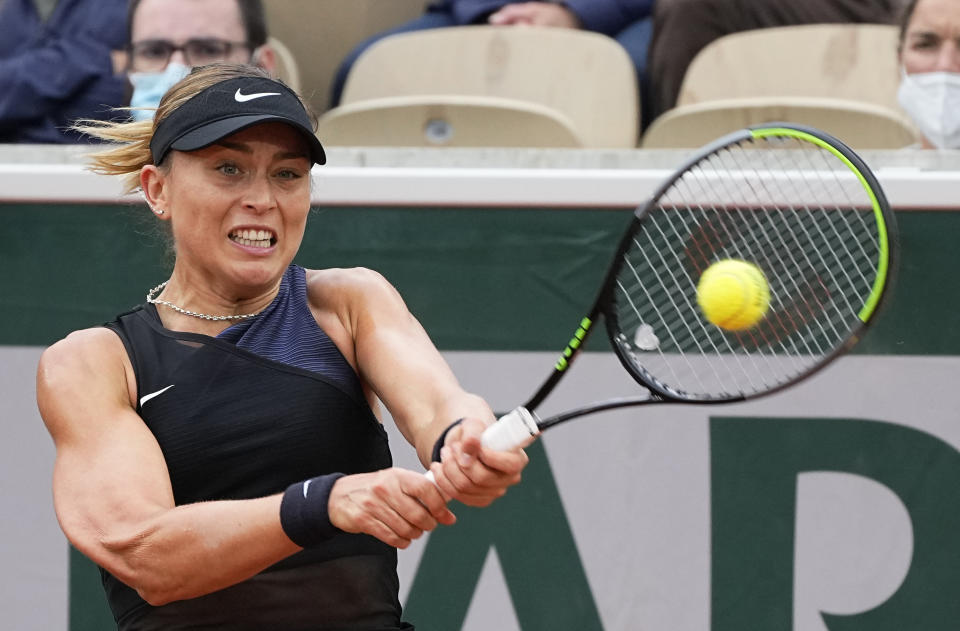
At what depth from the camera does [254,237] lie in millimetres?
1947

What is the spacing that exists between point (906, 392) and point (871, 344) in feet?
0.38

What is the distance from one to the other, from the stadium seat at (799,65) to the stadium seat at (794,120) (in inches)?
11.1

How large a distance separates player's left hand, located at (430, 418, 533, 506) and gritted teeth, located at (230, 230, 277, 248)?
1.45 ft

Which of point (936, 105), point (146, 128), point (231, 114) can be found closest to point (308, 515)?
point (231, 114)

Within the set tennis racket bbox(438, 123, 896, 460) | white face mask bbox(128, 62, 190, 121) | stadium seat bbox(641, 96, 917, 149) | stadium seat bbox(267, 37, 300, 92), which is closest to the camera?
tennis racket bbox(438, 123, 896, 460)

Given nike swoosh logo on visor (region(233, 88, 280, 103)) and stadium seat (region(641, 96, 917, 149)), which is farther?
stadium seat (region(641, 96, 917, 149))

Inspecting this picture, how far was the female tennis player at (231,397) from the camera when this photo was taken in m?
1.81

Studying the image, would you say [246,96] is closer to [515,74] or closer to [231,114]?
[231,114]

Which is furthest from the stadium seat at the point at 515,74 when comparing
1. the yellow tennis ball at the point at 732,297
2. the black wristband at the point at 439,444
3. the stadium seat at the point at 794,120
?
the black wristband at the point at 439,444

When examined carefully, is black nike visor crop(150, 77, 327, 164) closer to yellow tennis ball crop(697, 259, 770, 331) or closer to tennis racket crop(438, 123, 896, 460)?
yellow tennis ball crop(697, 259, 770, 331)

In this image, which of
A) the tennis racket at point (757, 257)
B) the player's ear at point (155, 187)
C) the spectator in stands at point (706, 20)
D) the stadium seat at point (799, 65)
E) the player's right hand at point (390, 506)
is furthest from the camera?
the spectator in stands at point (706, 20)

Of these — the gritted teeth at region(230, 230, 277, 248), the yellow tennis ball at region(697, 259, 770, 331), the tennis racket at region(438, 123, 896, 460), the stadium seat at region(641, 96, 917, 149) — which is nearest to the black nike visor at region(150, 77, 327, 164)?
the gritted teeth at region(230, 230, 277, 248)

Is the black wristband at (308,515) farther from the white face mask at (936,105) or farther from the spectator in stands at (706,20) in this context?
the spectator in stands at (706,20)

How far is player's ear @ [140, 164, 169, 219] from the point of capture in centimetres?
202
